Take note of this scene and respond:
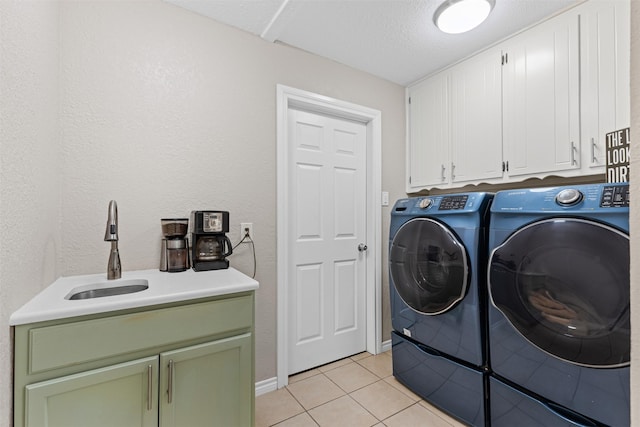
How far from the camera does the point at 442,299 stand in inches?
66.2

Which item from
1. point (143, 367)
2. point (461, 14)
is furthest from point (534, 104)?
point (143, 367)

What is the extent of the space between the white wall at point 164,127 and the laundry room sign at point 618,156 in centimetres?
172

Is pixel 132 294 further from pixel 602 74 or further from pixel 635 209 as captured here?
pixel 602 74

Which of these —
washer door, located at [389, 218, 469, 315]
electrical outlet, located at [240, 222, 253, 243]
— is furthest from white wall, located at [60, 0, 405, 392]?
washer door, located at [389, 218, 469, 315]

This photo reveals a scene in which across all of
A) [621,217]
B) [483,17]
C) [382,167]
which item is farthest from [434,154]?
[621,217]

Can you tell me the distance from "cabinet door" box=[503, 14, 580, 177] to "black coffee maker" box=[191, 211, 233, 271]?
1.83 metres

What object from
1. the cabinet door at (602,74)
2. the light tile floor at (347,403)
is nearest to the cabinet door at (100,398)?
the light tile floor at (347,403)

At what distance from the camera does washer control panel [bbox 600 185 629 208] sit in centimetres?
112

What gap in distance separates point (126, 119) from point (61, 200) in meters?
0.50

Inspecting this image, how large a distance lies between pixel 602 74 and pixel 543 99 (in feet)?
0.88

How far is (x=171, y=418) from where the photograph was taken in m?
1.18

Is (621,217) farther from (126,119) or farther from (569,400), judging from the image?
(126,119)

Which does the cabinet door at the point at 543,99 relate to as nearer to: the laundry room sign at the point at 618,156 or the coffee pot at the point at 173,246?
the laundry room sign at the point at 618,156

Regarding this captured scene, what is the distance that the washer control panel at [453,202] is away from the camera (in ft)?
5.43
